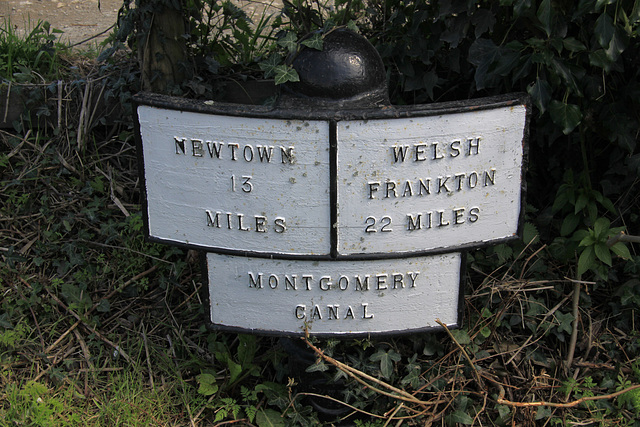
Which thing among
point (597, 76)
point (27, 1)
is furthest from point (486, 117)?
point (27, 1)

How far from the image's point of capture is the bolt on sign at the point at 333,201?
1.92 metres

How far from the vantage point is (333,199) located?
1.98 meters

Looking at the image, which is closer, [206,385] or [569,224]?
[206,385]

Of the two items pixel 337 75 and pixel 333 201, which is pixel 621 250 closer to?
pixel 333 201

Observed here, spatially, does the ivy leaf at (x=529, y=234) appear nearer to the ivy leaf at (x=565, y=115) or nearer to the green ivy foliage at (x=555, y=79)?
the green ivy foliage at (x=555, y=79)

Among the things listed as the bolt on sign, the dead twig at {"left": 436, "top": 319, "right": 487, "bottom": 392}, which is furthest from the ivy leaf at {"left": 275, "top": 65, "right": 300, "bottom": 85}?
the dead twig at {"left": 436, "top": 319, "right": 487, "bottom": 392}

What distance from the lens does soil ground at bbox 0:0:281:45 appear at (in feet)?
12.2

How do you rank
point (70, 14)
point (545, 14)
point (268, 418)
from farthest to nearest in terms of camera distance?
point (70, 14), point (268, 418), point (545, 14)

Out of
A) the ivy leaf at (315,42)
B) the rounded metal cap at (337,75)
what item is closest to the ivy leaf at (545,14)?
the rounded metal cap at (337,75)

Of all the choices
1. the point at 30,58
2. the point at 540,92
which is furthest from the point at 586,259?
the point at 30,58

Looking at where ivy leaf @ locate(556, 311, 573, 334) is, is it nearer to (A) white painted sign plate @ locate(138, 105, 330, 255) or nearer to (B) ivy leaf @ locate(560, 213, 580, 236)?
(B) ivy leaf @ locate(560, 213, 580, 236)

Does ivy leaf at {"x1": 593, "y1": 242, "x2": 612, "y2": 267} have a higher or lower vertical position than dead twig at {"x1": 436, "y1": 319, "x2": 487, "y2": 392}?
higher

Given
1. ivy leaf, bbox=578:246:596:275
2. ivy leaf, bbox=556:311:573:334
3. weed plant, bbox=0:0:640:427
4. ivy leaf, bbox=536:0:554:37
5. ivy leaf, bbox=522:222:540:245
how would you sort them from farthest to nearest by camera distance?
ivy leaf, bbox=522:222:540:245 < ivy leaf, bbox=556:311:573:334 < ivy leaf, bbox=578:246:596:275 < weed plant, bbox=0:0:640:427 < ivy leaf, bbox=536:0:554:37

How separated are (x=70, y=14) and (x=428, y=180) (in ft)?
9.62
